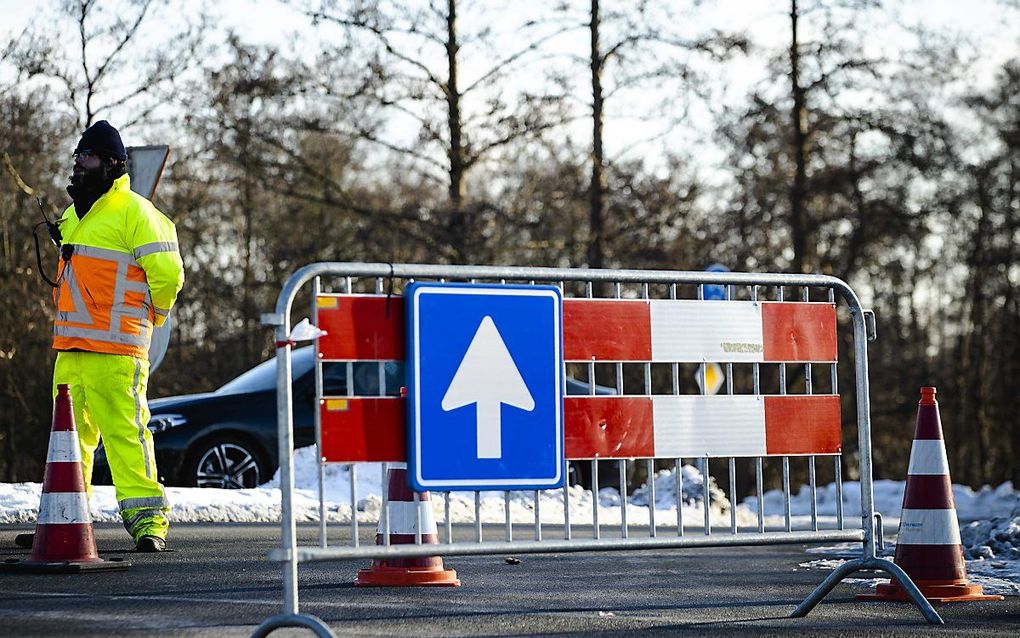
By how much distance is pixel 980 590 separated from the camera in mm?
7832

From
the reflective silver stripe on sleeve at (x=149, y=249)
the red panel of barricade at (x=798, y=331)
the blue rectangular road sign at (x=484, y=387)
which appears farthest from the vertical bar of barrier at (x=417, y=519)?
the reflective silver stripe on sleeve at (x=149, y=249)

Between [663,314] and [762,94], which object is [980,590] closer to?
[663,314]

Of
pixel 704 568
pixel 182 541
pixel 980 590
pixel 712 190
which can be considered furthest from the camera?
pixel 712 190

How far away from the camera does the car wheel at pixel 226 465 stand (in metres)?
15.7

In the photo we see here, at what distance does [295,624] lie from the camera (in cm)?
557

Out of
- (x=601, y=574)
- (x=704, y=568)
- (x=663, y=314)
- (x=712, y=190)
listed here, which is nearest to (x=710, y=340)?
(x=663, y=314)

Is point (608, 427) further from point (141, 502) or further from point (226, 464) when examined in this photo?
point (226, 464)

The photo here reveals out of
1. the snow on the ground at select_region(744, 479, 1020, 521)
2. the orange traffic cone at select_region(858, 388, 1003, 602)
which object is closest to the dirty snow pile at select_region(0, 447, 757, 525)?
the orange traffic cone at select_region(858, 388, 1003, 602)

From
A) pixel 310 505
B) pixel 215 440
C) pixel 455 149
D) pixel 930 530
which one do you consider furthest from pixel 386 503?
pixel 455 149

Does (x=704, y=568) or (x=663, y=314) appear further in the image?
(x=704, y=568)

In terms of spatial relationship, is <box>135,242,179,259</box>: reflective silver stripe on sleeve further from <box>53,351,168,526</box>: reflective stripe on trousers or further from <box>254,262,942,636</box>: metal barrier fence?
<box>254,262,942,636</box>: metal barrier fence

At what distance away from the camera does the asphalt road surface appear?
6441 mm

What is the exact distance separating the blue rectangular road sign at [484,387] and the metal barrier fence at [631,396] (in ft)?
0.25

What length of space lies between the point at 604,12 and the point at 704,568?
20.1 m
